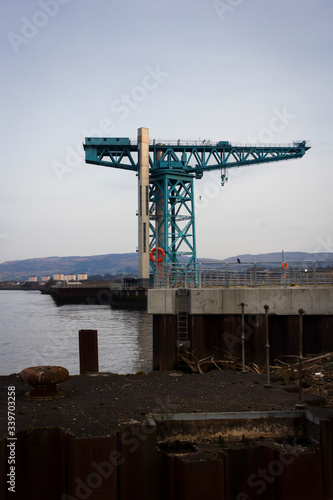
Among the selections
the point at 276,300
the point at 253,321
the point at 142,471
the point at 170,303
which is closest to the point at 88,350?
the point at 170,303

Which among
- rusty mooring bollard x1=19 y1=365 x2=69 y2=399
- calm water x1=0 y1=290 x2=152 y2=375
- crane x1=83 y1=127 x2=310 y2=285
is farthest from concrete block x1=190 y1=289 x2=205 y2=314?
crane x1=83 y1=127 x2=310 y2=285

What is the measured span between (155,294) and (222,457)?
9232mm

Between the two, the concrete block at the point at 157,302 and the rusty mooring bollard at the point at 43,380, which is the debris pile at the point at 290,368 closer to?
the concrete block at the point at 157,302

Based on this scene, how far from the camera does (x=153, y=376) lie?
11836 millimetres

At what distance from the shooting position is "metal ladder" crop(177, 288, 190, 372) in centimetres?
1538

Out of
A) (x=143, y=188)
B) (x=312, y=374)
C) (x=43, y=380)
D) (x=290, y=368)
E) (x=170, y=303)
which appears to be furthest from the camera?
(x=143, y=188)

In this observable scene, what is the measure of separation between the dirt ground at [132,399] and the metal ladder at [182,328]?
3.22 metres

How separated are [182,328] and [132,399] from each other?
21.0ft

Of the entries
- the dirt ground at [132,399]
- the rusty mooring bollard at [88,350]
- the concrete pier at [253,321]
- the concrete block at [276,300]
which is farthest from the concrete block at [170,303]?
the dirt ground at [132,399]

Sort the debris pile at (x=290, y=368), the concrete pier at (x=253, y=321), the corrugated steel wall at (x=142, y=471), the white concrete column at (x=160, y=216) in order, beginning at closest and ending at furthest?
the corrugated steel wall at (x=142, y=471) → the debris pile at (x=290, y=368) → the concrete pier at (x=253, y=321) → the white concrete column at (x=160, y=216)

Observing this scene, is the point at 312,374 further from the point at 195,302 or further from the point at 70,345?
the point at 70,345

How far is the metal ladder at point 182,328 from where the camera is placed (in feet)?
50.4

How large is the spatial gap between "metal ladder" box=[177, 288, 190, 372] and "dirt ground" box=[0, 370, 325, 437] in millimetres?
3219

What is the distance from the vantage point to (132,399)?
Result: 942 cm
